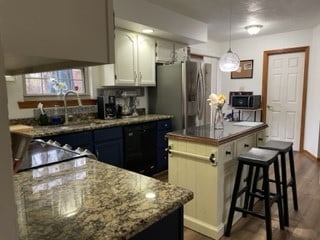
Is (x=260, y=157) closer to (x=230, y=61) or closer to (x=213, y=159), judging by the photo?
(x=213, y=159)

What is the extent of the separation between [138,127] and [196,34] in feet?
6.57

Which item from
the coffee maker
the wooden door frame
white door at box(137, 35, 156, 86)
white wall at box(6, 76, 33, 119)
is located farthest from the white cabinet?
the wooden door frame

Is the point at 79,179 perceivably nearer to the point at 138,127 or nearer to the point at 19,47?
the point at 19,47

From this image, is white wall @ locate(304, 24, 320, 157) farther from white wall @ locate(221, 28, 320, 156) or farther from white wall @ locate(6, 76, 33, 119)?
white wall @ locate(6, 76, 33, 119)

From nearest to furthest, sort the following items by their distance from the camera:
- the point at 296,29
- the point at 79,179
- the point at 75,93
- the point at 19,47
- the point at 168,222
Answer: the point at 19,47
the point at 168,222
the point at 79,179
the point at 75,93
the point at 296,29

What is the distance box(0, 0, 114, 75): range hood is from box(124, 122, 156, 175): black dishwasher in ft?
8.73

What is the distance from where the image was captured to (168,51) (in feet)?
13.9

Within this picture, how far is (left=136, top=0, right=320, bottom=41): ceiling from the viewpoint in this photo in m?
3.31

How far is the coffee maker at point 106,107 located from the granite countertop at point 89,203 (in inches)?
91.9

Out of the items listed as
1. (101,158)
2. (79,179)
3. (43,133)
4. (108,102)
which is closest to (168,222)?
(79,179)

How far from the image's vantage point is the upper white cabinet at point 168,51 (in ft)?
13.3

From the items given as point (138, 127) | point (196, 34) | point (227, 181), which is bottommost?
point (227, 181)

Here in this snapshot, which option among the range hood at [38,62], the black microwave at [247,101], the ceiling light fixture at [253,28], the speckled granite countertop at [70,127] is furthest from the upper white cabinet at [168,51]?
the range hood at [38,62]

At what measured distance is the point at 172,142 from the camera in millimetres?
2371
